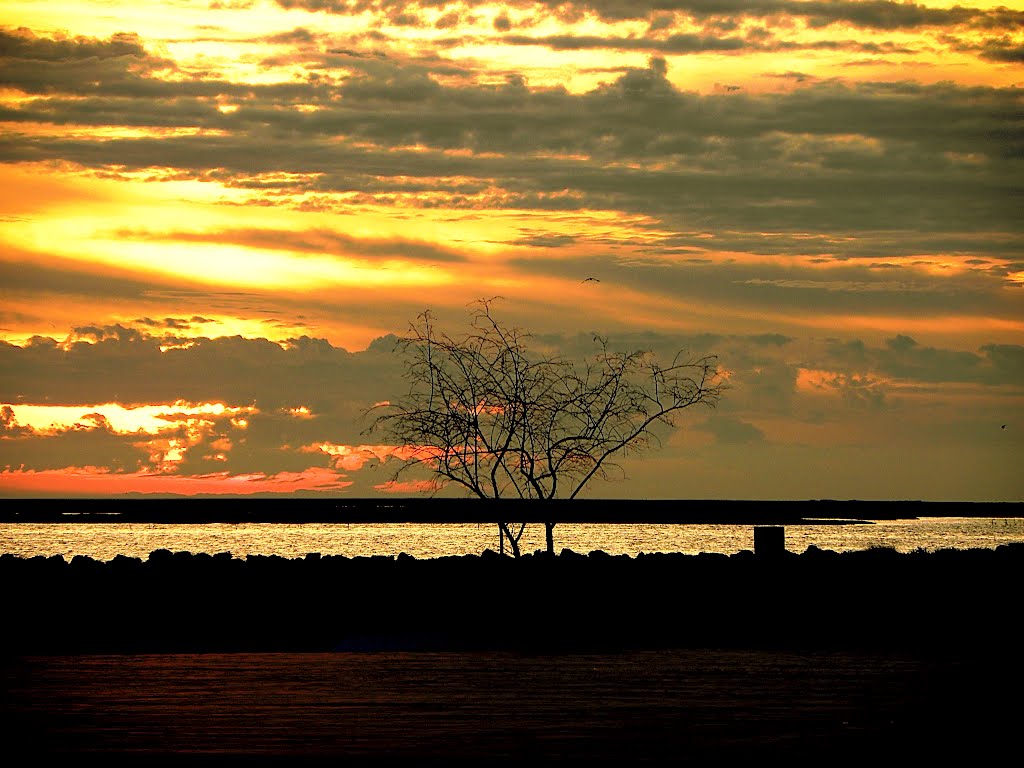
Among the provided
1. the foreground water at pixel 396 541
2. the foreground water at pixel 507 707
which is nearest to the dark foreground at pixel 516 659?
the foreground water at pixel 507 707

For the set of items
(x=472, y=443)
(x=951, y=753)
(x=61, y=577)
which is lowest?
(x=951, y=753)

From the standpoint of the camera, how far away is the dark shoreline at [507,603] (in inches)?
832

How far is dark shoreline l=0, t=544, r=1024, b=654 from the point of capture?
21.1 meters

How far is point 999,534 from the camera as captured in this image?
87438mm

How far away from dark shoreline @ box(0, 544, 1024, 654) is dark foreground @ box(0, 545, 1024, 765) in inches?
2.2

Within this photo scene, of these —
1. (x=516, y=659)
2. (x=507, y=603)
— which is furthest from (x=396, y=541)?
(x=516, y=659)

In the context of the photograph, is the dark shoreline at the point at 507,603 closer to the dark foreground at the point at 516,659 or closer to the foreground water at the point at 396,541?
the dark foreground at the point at 516,659

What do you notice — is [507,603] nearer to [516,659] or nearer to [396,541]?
[516,659]

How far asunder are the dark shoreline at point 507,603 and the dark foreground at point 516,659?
0.18 ft

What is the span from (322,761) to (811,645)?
9.81 meters

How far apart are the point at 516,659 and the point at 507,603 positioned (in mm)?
4720

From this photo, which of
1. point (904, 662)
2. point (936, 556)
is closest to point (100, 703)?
point (904, 662)

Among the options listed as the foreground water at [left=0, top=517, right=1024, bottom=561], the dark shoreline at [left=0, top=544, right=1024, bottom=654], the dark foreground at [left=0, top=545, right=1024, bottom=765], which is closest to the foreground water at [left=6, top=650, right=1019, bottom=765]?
the dark foreground at [left=0, top=545, right=1024, bottom=765]

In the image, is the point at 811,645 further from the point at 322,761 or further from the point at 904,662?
the point at 322,761
